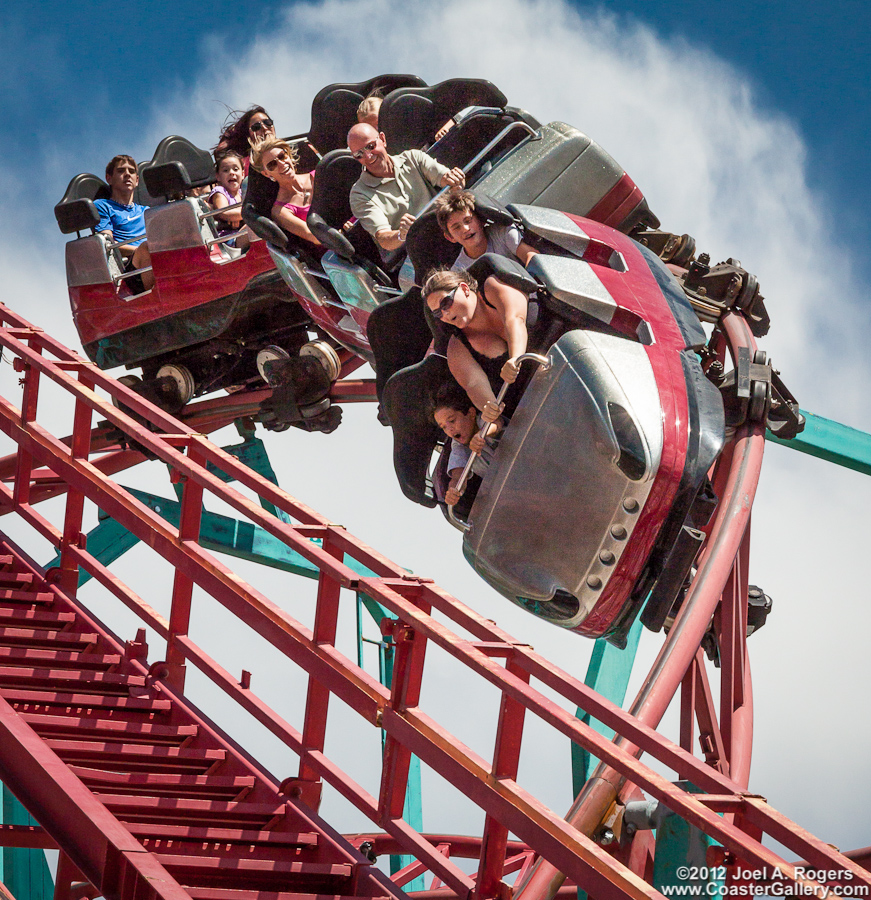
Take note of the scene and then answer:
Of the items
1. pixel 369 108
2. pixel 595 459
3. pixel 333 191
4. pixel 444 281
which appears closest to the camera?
pixel 595 459

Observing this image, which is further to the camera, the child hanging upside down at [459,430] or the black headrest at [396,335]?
the black headrest at [396,335]

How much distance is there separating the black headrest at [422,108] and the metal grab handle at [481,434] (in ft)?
7.75

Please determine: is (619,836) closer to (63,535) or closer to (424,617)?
(424,617)

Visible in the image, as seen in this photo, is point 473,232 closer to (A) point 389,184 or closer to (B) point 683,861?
(A) point 389,184

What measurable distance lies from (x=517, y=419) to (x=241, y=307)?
10.7ft

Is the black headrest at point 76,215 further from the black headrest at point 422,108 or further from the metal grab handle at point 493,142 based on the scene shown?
the metal grab handle at point 493,142

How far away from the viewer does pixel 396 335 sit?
5641 mm

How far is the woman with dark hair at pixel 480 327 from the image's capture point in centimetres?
481

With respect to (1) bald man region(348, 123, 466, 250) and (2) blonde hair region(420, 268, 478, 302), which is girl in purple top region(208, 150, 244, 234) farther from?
(2) blonde hair region(420, 268, 478, 302)

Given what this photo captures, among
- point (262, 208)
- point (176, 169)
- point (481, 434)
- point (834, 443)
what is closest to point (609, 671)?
point (834, 443)

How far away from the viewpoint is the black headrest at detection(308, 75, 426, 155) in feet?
24.0

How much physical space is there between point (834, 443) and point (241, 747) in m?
4.20

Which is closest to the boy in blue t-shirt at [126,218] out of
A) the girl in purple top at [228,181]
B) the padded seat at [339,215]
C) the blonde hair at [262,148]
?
the girl in purple top at [228,181]

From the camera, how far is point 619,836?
395 cm
